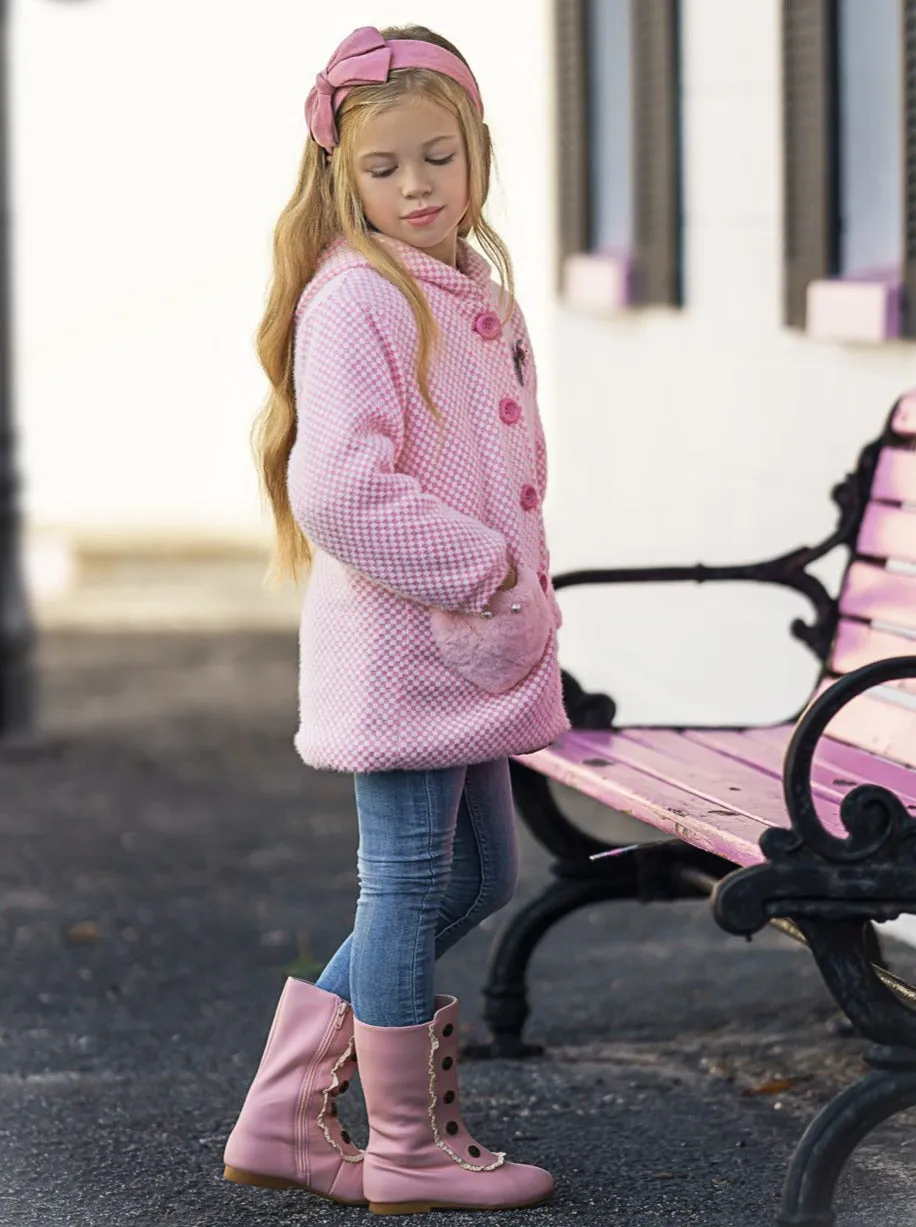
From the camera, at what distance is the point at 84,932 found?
571 cm

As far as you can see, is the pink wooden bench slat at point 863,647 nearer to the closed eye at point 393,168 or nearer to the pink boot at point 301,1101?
the pink boot at point 301,1101

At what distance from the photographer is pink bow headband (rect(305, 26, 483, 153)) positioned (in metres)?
3.53

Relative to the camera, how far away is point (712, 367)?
7.00 metres

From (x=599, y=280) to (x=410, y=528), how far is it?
435 cm

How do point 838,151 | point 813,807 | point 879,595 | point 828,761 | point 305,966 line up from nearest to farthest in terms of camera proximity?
1. point 813,807
2. point 828,761
3. point 879,595
4. point 305,966
5. point 838,151

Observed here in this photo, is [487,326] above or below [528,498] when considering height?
above

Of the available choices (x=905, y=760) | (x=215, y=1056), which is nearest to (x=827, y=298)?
(x=905, y=760)

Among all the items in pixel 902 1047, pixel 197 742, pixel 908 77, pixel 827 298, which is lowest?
pixel 197 742

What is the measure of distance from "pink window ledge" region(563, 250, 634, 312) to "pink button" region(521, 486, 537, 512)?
389 centimetres

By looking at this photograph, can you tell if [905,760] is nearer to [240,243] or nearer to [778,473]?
A: [778,473]

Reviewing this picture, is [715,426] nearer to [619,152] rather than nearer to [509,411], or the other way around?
[619,152]

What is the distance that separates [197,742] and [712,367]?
8.16 feet

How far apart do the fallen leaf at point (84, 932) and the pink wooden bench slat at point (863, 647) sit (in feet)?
6.41

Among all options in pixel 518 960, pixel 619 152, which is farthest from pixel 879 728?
pixel 619 152
